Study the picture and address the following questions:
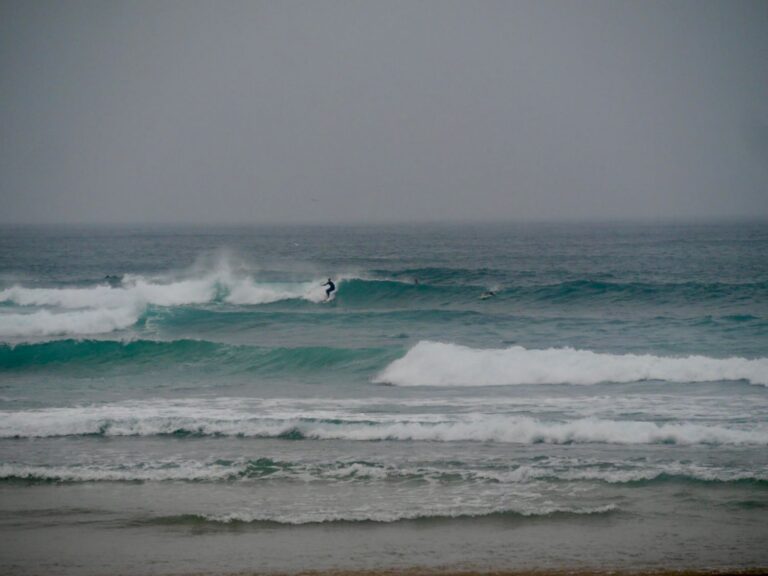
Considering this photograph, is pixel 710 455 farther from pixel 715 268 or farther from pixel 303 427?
pixel 715 268

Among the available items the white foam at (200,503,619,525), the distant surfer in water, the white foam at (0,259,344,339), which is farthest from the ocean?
the white foam at (0,259,344,339)

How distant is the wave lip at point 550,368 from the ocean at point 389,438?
8 centimetres

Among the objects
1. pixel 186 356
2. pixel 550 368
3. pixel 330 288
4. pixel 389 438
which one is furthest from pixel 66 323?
pixel 389 438

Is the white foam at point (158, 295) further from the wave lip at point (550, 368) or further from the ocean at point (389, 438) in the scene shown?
the wave lip at point (550, 368)

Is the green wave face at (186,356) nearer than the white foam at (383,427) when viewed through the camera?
No

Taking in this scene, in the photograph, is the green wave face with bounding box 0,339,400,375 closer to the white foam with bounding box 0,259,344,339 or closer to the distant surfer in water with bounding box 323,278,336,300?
the white foam with bounding box 0,259,344,339

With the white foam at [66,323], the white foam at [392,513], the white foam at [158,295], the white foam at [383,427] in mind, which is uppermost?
the white foam at [158,295]

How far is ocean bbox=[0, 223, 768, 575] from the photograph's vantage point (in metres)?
9.48

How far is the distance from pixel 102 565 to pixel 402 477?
15.3ft

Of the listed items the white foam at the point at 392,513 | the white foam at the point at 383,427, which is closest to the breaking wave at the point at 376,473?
the white foam at the point at 392,513

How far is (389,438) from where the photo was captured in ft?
46.6

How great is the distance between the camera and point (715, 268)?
155 feet

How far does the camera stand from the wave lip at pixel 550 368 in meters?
19.2

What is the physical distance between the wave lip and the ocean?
0.08 metres
